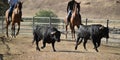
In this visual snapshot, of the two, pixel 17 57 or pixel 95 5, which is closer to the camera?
pixel 17 57

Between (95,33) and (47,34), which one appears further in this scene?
(95,33)

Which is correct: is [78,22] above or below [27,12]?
above

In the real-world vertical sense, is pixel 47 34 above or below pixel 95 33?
above

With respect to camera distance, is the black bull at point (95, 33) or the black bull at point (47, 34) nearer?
the black bull at point (47, 34)

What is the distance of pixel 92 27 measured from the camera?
19047 millimetres

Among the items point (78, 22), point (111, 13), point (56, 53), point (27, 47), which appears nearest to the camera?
point (56, 53)

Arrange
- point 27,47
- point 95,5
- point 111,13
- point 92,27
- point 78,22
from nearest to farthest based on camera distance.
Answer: point 92,27 < point 27,47 < point 78,22 < point 111,13 < point 95,5

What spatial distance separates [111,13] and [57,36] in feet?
222

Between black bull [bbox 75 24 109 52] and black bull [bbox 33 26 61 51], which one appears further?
black bull [bbox 75 24 109 52]

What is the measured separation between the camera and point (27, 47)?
20.4 meters

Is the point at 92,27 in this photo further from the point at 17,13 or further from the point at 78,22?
the point at 17,13

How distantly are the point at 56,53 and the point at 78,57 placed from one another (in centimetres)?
139

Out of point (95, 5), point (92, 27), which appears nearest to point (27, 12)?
point (95, 5)

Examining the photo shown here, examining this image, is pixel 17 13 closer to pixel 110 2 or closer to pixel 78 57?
pixel 78 57
